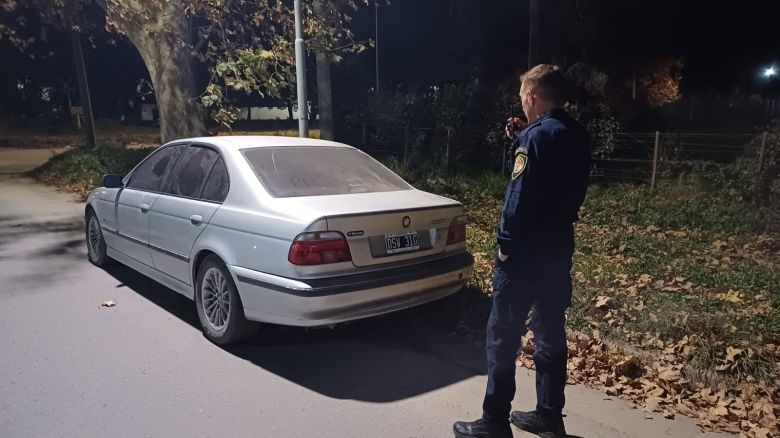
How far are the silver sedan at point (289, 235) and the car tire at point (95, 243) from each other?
1304 mm

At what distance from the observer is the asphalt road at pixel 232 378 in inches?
132

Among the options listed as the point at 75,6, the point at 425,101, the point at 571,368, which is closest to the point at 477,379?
the point at 571,368

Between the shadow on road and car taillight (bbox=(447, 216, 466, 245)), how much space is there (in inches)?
30.0

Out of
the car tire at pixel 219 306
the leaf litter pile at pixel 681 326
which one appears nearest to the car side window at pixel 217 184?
the car tire at pixel 219 306

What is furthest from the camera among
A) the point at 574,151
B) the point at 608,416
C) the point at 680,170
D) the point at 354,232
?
the point at 680,170

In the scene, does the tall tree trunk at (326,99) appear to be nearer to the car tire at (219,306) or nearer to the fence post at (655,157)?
the fence post at (655,157)

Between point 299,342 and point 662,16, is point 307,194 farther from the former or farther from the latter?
point 662,16

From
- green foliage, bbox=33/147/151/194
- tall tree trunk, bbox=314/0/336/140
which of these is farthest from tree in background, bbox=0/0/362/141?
tall tree trunk, bbox=314/0/336/140

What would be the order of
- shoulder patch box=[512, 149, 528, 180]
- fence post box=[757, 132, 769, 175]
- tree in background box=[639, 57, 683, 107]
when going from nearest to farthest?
1. shoulder patch box=[512, 149, 528, 180]
2. fence post box=[757, 132, 769, 175]
3. tree in background box=[639, 57, 683, 107]

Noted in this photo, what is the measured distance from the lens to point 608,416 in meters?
3.48

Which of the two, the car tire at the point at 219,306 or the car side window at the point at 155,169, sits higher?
the car side window at the point at 155,169

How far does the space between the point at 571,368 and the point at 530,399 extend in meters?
0.56

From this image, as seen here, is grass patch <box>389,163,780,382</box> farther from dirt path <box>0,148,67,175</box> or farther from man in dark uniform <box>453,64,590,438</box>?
dirt path <box>0,148,67,175</box>

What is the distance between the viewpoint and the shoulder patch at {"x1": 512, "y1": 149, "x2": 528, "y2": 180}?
9.09 feet
